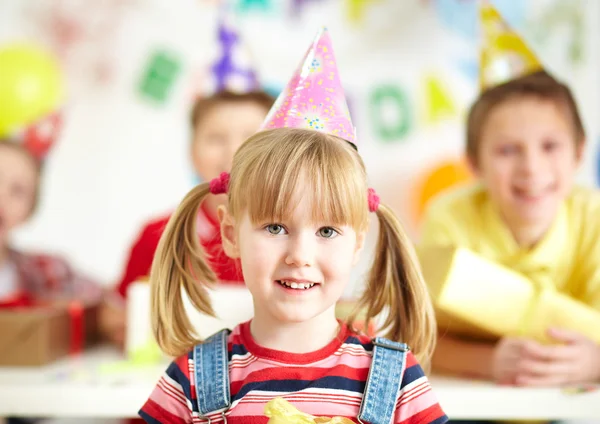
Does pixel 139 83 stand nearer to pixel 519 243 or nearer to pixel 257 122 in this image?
pixel 257 122

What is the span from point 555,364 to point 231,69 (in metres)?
0.98

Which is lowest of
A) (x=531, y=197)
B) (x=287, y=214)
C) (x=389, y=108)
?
(x=287, y=214)

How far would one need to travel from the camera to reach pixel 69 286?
7.49 feet

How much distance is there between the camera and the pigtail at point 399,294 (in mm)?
884

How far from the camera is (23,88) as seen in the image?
2033 mm

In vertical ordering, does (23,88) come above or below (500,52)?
above

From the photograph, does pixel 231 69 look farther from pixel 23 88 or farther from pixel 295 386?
pixel 295 386

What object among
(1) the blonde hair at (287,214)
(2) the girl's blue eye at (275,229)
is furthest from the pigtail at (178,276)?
(2) the girl's blue eye at (275,229)

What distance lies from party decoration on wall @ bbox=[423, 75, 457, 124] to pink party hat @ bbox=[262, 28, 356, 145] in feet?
5.18

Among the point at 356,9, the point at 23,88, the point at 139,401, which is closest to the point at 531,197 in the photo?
the point at 139,401

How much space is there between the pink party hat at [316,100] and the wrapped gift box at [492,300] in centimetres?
39

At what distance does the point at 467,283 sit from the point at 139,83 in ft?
5.26

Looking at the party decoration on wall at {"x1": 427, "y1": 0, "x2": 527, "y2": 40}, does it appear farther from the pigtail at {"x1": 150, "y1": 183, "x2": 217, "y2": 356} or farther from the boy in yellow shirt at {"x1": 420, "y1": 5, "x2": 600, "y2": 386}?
the pigtail at {"x1": 150, "y1": 183, "x2": 217, "y2": 356}

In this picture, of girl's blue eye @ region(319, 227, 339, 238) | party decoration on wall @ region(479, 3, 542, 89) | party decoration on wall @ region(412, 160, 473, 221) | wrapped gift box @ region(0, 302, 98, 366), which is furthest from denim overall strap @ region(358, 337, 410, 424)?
party decoration on wall @ region(412, 160, 473, 221)
